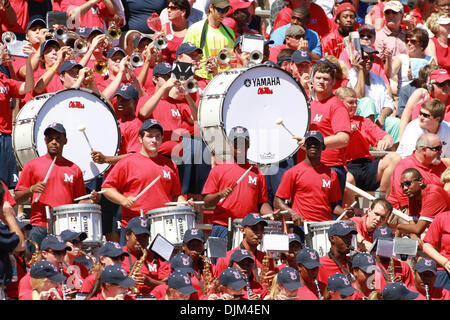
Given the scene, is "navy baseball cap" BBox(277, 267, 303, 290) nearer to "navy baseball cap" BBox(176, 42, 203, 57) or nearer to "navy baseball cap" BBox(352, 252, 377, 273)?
"navy baseball cap" BBox(352, 252, 377, 273)

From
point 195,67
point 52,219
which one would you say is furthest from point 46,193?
point 195,67

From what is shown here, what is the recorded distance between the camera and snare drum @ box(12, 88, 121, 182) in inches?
535

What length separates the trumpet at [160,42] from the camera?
15836mm

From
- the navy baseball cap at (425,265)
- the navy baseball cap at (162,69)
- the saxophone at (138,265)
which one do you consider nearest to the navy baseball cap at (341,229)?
the navy baseball cap at (425,265)

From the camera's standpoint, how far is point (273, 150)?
14.4 metres

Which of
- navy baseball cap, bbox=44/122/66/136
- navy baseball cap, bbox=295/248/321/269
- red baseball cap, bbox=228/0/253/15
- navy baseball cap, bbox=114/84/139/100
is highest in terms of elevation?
red baseball cap, bbox=228/0/253/15

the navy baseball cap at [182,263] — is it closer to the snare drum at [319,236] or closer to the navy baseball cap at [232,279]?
the navy baseball cap at [232,279]

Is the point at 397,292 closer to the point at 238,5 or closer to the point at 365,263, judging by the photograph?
the point at 365,263

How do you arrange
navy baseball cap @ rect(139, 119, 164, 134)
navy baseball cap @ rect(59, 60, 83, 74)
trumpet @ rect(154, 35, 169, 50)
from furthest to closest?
trumpet @ rect(154, 35, 169, 50)
navy baseball cap @ rect(59, 60, 83, 74)
navy baseball cap @ rect(139, 119, 164, 134)

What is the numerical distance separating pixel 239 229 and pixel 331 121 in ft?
6.81

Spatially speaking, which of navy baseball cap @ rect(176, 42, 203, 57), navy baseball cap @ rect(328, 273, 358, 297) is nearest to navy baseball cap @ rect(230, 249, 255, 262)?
navy baseball cap @ rect(328, 273, 358, 297)

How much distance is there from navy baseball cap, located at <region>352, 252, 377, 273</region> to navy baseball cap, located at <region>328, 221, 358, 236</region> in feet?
1.76

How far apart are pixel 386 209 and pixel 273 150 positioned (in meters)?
1.52
